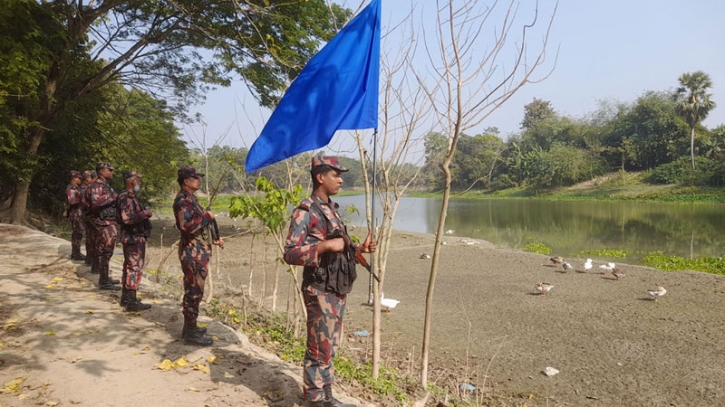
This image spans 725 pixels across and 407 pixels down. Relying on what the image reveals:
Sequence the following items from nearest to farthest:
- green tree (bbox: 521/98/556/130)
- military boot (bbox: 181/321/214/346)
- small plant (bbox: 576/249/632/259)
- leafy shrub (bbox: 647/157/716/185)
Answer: military boot (bbox: 181/321/214/346)
small plant (bbox: 576/249/632/259)
leafy shrub (bbox: 647/157/716/185)
green tree (bbox: 521/98/556/130)

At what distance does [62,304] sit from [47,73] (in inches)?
419

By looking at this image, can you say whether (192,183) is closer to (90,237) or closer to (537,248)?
(90,237)

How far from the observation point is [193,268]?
443 centimetres

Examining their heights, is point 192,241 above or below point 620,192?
below

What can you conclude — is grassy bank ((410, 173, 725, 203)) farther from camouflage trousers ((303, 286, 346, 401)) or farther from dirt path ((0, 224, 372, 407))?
camouflage trousers ((303, 286, 346, 401))

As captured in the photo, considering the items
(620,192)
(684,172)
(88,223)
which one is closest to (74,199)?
(88,223)

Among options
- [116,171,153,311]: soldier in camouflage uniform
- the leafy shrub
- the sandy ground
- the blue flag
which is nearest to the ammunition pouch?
the sandy ground

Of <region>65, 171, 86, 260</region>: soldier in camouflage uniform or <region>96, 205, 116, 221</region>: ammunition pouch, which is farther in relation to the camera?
<region>65, 171, 86, 260</region>: soldier in camouflage uniform

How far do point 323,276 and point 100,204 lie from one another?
Result: 195 inches

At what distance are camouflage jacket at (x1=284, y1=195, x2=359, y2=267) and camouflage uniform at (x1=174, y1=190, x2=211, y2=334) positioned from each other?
1695 millimetres

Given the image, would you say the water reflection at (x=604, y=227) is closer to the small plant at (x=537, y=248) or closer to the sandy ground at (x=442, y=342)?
the small plant at (x=537, y=248)

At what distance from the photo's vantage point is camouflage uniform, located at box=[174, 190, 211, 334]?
173 inches

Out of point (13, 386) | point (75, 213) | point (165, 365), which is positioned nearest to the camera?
point (13, 386)

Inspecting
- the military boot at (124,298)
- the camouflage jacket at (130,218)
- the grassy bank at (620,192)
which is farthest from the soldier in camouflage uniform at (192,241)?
the grassy bank at (620,192)
